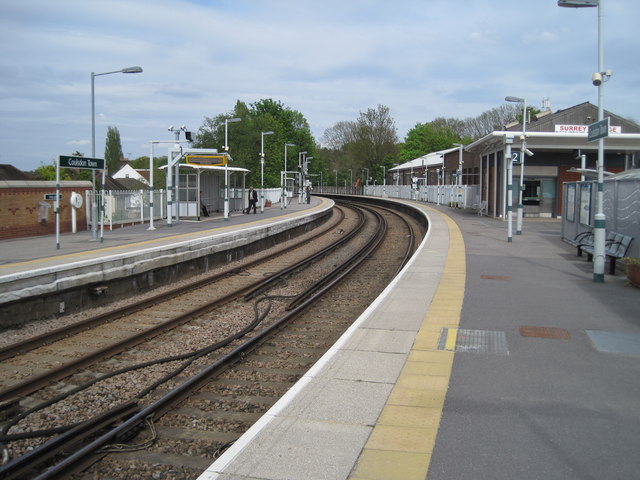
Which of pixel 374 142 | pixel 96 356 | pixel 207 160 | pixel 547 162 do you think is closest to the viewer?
pixel 96 356

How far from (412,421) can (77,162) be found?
557 inches

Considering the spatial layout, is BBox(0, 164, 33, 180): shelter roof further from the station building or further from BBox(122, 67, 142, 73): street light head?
the station building

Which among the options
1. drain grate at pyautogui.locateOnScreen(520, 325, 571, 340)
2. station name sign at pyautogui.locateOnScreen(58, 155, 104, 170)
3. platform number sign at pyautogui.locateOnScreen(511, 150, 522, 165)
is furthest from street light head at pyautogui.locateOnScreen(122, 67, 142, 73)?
drain grate at pyautogui.locateOnScreen(520, 325, 571, 340)

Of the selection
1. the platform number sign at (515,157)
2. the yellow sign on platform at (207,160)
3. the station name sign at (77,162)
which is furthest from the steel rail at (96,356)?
the yellow sign on platform at (207,160)

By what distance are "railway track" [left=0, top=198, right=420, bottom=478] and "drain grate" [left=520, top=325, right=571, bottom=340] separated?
2.74 metres

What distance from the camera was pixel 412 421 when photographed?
4.73m

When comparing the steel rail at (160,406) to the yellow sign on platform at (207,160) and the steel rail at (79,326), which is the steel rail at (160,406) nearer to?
the steel rail at (79,326)

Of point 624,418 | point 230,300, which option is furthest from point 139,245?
point 624,418

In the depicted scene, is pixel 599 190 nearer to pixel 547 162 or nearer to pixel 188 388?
pixel 188 388

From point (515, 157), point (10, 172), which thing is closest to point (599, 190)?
point (515, 157)

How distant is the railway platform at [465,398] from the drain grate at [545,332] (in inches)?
0.6

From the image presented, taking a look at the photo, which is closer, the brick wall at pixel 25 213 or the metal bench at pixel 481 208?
the brick wall at pixel 25 213

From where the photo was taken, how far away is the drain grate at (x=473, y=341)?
265 inches

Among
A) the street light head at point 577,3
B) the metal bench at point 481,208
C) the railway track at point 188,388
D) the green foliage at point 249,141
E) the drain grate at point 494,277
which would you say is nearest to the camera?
the railway track at point 188,388
